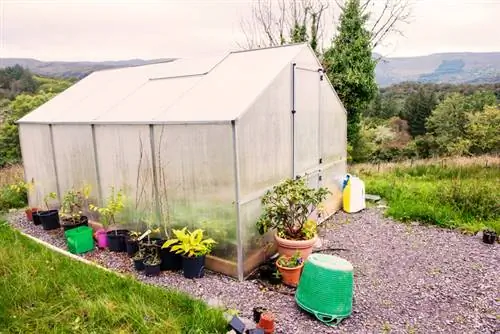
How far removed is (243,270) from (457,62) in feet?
250

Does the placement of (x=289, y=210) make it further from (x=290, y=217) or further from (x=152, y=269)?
(x=152, y=269)

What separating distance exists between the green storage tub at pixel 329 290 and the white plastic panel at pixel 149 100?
2.99 metres

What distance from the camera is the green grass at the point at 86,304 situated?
3.03 meters

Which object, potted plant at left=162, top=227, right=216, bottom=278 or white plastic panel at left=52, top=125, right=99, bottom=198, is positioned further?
white plastic panel at left=52, top=125, right=99, bottom=198

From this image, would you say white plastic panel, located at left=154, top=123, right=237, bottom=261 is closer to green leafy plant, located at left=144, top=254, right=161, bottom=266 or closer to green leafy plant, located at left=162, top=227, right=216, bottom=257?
green leafy plant, located at left=162, top=227, right=216, bottom=257

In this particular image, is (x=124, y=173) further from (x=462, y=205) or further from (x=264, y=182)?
(x=462, y=205)

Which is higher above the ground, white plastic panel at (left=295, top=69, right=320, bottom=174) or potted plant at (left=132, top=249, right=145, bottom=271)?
white plastic panel at (left=295, top=69, right=320, bottom=174)

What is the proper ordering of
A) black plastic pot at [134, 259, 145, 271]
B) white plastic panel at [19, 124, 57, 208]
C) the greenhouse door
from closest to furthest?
black plastic pot at [134, 259, 145, 271] < the greenhouse door < white plastic panel at [19, 124, 57, 208]

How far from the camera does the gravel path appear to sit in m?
3.29

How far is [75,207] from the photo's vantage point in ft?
19.5

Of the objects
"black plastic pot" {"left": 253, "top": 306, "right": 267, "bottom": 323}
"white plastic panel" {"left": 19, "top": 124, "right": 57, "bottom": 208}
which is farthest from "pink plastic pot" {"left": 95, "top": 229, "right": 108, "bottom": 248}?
"black plastic pot" {"left": 253, "top": 306, "right": 267, "bottom": 323}

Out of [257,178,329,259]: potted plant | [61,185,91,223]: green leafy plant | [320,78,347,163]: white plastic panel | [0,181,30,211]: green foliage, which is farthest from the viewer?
[0,181,30,211]: green foliage

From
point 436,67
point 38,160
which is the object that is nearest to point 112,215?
point 38,160

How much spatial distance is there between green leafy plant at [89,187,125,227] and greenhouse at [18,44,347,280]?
0.15m
